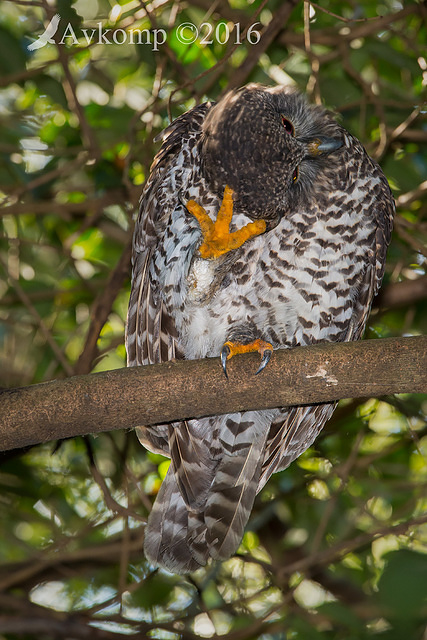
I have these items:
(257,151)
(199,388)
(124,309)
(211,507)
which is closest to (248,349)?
(199,388)

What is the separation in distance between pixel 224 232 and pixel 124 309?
7.01 ft

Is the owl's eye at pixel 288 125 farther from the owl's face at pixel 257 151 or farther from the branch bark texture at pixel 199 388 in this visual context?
the branch bark texture at pixel 199 388

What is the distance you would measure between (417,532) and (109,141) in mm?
2259

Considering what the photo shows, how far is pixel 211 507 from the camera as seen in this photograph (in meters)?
2.71

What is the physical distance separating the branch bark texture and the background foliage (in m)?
0.98

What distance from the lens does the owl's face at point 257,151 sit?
2.14 m

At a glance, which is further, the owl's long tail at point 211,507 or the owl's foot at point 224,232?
the owl's long tail at point 211,507

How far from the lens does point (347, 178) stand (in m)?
2.68

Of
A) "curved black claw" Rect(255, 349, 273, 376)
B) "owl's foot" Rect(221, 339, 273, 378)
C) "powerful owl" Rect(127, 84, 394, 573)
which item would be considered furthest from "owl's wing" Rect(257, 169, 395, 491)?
"curved black claw" Rect(255, 349, 273, 376)

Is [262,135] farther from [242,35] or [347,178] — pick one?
[242,35]

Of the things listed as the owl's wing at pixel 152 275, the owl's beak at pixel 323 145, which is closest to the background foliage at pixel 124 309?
the owl's wing at pixel 152 275

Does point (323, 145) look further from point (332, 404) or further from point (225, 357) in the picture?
point (332, 404)

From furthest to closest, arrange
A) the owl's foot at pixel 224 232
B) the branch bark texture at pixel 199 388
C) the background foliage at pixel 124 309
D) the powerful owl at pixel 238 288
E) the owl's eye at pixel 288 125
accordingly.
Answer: the background foliage at pixel 124 309, the powerful owl at pixel 238 288, the owl's eye at pixel 288 125, the owl's foot at pixel 224 232, the branch bark texture at pixel 199 388

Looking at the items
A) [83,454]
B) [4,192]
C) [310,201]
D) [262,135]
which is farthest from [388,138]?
[83,454]
